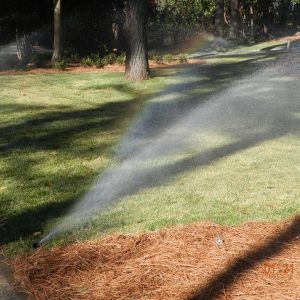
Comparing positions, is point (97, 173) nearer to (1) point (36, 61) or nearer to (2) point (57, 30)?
(2) point (57, 30)

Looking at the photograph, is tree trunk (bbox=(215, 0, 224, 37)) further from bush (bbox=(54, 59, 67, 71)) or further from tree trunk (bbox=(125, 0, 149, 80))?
tree trunk (bbox=(125, 0, 149, 80))

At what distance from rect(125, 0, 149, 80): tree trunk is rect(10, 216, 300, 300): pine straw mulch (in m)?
13.5

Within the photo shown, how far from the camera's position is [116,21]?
1268 inches

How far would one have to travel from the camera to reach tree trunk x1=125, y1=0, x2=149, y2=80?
677 inches

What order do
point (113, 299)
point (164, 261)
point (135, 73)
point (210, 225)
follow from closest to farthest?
point (113, 299), point (164, 261), point (210, 225), point (135, 73)

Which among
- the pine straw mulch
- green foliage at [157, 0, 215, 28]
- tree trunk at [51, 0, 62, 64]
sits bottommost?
the pine straw mulch

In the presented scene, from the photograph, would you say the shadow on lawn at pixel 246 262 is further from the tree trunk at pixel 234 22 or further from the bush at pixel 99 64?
the tree trunk at pixel 234 22

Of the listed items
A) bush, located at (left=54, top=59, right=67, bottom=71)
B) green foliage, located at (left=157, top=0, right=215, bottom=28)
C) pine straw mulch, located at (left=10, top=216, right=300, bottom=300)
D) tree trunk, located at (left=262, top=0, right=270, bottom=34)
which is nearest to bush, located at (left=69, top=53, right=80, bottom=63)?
bush, located at (left=54, top=59, right=67, bottom=71)

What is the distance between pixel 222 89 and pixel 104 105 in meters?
4.63

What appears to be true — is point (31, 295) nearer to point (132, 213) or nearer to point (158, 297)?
point (158, 297)

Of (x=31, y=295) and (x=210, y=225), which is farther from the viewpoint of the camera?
(x=210, y=225)

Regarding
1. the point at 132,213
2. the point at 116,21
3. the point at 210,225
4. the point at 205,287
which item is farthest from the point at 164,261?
the point at 116,21

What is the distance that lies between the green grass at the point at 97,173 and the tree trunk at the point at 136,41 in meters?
4.95
